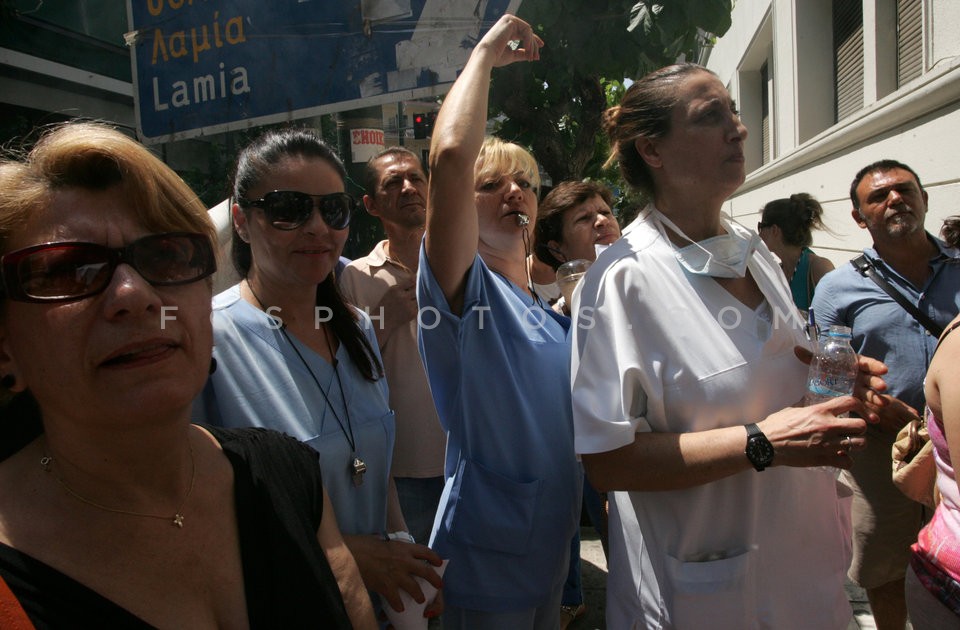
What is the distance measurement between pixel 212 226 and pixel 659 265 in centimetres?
111

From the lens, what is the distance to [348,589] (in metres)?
1.38

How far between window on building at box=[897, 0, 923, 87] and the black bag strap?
3.14m

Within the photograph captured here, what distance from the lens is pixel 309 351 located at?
5.96ft

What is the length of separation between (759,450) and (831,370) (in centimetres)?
36

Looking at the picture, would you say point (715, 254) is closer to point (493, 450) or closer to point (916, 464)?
point (493, 450)

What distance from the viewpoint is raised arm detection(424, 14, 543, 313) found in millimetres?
1633

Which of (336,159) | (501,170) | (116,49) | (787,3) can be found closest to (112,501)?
(336,159)

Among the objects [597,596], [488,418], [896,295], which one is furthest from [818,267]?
[488,418]

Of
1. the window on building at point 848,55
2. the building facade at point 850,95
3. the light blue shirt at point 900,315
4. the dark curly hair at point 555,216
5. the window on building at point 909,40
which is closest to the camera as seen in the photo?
the light blue shirt at point 900,315

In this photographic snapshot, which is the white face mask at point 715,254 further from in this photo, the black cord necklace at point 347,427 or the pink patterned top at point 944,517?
the black cord necklace at point 347,427

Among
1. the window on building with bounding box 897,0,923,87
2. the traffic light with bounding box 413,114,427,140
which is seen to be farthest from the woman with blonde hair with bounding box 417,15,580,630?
the traffic light with bounding box 413,114,427,140

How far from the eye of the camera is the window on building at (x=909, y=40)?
5387mm

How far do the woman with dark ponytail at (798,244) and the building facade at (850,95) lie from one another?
94cm

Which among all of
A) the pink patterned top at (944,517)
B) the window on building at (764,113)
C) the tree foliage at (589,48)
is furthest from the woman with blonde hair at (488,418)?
the window on building at (764,113)
